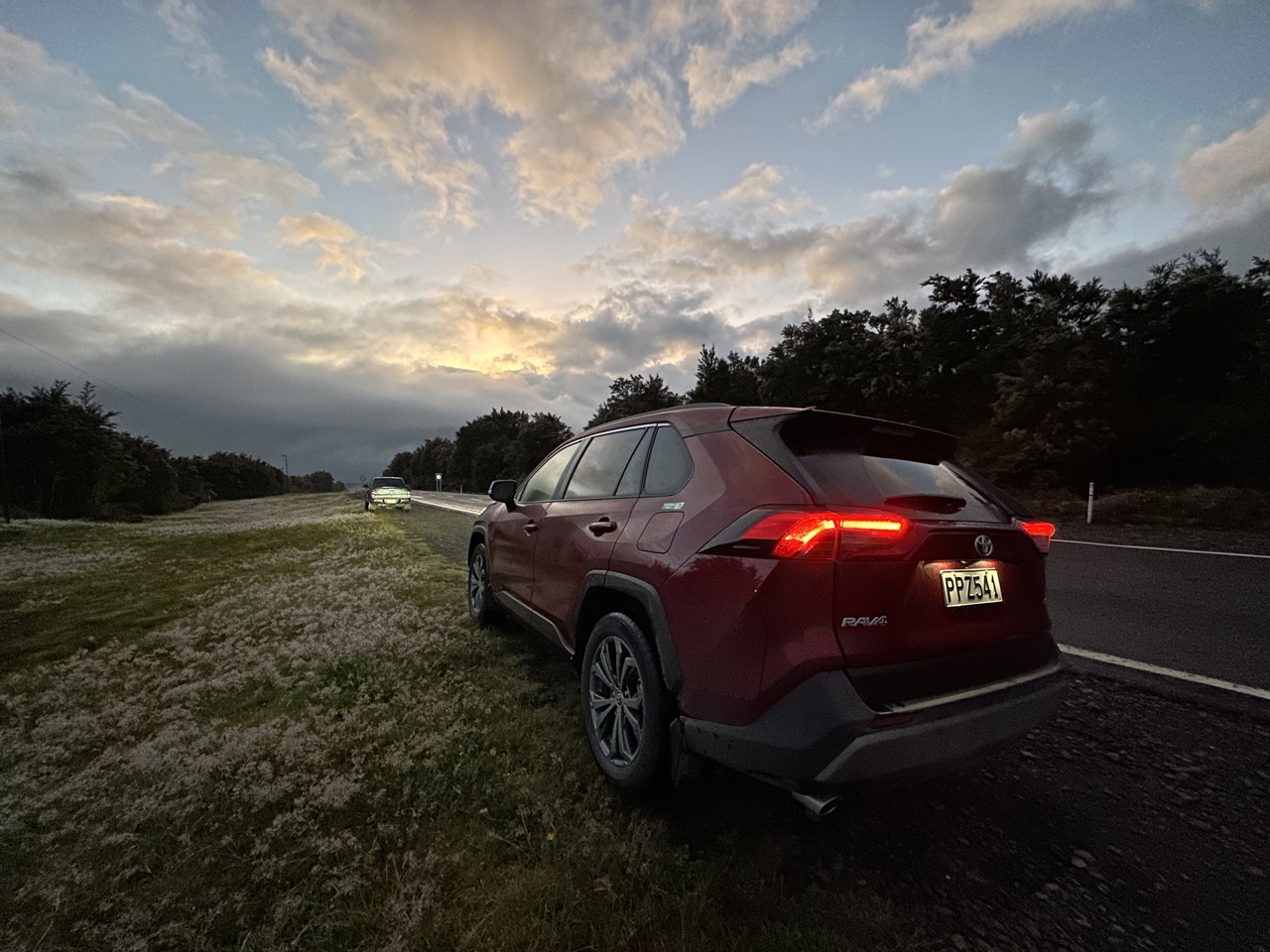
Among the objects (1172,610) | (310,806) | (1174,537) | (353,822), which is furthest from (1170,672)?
(1174,537)

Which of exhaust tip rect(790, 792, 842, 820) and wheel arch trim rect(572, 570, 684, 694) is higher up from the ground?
wheel arch trim rect(572, 570, 684, 694)

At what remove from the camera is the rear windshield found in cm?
200

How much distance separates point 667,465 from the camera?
262cm

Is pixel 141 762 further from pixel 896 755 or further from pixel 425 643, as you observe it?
pixel 896 755

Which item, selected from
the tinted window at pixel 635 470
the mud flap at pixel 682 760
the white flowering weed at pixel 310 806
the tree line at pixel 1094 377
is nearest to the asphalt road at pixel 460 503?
the tree line at pixel 1094 377

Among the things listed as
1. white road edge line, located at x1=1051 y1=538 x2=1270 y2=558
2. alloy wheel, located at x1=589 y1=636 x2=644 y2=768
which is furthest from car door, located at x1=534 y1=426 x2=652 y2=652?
white road edge line, located at x1=1051 y1=538 x2=1270 y2=558

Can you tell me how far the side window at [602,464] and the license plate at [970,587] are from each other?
170 centimetres

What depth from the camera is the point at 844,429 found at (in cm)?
231

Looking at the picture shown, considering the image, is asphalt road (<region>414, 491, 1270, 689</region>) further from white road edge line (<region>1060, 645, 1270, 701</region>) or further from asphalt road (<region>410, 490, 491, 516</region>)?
asphalt road (<region>410, 490, 491, 516</region>)

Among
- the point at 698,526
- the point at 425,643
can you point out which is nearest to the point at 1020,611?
the point at 698,526

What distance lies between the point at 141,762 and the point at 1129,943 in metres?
4.19

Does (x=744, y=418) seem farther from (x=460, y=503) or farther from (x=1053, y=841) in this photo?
(x=460, y=503)

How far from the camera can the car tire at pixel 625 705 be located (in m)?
2.21

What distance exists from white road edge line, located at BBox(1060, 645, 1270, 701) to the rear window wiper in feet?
9.65
